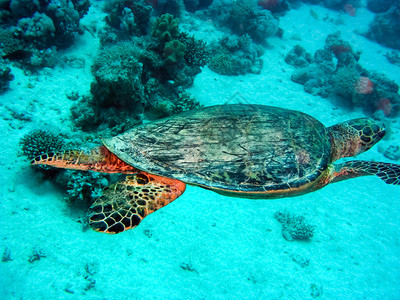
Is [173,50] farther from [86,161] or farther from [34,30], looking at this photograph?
[86,161]

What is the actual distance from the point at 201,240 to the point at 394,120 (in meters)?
10.8

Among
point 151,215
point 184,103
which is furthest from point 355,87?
point 151,215

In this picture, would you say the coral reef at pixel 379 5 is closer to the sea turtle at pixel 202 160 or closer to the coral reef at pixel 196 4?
the coral reef at pixel 196 4

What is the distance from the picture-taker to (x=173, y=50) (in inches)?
228

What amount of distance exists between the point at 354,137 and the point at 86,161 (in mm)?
4694

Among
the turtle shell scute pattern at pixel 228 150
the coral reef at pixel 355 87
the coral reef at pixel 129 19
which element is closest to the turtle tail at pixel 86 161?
the turtle shell scute pattern at pixel 228 150

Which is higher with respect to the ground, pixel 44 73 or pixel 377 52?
pixel 377 52

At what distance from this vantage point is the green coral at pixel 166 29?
19.3ft

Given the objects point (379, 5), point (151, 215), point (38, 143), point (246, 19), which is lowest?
point (151, 215)

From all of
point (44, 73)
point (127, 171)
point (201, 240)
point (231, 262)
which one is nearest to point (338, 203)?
point (231, 262)

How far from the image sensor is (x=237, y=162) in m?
2.65

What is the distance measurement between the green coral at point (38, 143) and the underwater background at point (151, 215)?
2 cm

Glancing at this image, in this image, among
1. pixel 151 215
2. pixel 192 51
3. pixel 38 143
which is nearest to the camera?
→ pixel 38 143

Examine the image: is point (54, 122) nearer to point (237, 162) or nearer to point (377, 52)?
point (237, 162)
